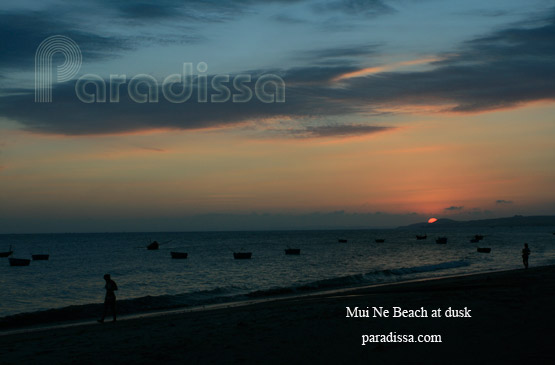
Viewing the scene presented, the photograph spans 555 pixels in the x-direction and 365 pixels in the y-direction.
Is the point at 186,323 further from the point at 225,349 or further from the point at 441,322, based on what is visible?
the point at 441,322

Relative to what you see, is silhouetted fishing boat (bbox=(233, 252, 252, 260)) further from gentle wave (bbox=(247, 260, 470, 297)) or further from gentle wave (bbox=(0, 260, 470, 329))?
gentle wave (bbox=(0, 260, 470, 329))

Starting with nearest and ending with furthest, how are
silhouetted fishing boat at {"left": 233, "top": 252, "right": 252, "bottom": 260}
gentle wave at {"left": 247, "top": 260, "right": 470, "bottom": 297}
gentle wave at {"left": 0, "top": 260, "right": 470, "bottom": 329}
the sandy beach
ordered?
the sandy beach, gentle wave at {"left": 0, "top": 260, "right": 470, "bottom": 329}, gentle wave at {"left": 247, "top": 260, "right": 470, "bottom": 297}, silhouetted fishing boat at {"left": 233, "top": 252, "right": 252, "bottom": 260}

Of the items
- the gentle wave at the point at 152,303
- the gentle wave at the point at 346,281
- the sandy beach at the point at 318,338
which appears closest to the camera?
the sandy beach at the point at 318,338

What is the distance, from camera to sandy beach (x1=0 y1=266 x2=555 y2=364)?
38.1ft

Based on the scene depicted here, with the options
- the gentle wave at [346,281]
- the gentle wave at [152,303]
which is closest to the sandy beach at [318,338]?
the gentle wave at [152,303]

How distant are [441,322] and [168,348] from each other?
818cm

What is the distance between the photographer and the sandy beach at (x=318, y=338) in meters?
11.6

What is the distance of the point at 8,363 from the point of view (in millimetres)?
13016

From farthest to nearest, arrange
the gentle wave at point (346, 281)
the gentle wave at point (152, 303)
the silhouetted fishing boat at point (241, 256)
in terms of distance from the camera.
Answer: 1. the silhouetted fishing boat at point (241, 256)
2. the gentle wave at point (346, 281)
3. the gentle wave at point (152, 303)

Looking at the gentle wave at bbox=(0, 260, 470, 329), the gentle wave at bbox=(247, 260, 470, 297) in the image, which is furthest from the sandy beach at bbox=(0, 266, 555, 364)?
the gentle wave at bbox=(247, 260, 470, 297)

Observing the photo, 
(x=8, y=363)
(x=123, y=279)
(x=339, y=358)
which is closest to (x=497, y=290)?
(x=339, y=358)

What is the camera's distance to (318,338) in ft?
45.9

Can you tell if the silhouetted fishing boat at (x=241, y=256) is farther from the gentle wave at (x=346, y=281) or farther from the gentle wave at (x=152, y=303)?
the gentle wave at (x=152, y=303)

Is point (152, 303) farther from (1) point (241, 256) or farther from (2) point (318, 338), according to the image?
(1) point (241, 256)
